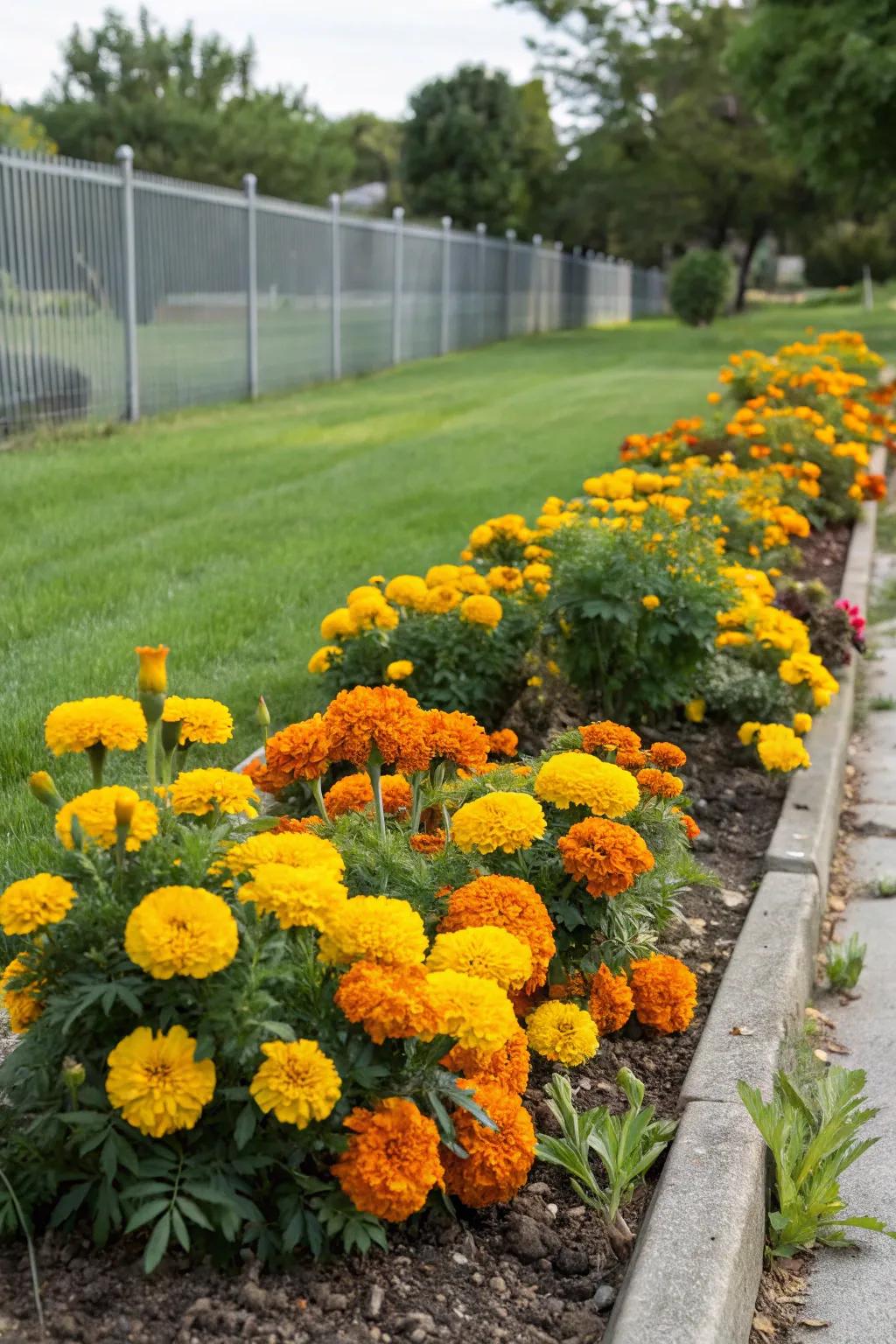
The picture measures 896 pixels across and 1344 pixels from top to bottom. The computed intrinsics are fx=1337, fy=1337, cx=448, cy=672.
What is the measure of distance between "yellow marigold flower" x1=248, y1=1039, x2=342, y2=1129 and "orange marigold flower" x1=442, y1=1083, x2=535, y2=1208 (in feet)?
1.22

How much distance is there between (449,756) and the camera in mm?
2639

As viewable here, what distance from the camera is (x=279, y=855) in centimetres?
201

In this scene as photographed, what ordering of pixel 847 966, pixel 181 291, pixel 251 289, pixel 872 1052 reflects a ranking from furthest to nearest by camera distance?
1. pixel 251 289
2. pixel 181 291
3. pixel 847 966
4. pixel 872 1052

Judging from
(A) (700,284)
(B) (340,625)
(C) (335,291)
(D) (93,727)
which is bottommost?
(B) (340,625)

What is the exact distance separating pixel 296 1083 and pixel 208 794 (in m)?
0.54

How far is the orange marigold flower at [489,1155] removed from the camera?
2.11 meters

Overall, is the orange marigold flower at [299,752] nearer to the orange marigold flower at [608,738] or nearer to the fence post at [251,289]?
the orange marigold flower at [608,738]

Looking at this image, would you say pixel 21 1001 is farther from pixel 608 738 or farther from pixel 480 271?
pixel 480 271

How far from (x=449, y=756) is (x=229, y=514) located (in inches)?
207

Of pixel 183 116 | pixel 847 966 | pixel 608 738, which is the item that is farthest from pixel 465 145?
pixel 608 738

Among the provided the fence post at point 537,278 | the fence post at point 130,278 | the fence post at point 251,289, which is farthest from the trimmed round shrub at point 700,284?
the fence post at point 130,278

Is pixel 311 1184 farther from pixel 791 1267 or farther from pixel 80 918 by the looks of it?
pixel 791 1267

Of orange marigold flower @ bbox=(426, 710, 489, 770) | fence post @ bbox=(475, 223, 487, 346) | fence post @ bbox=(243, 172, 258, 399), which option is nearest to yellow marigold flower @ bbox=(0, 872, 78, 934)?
orange marigold flower @ bbox=(426, 710, 489, 770)

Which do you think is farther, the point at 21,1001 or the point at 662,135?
the point at 662,135
